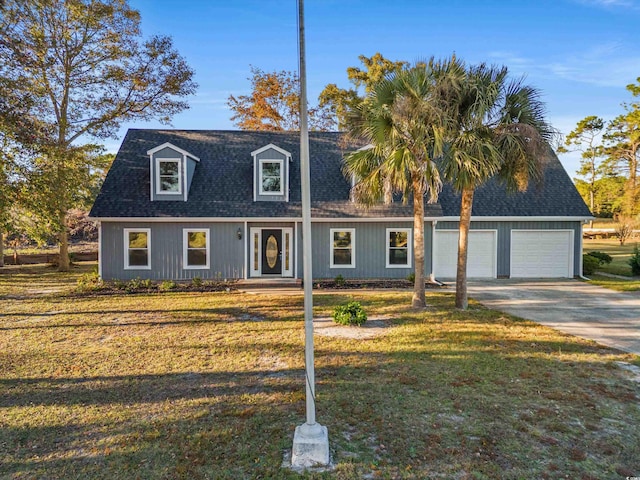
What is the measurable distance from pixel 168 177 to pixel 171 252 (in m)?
2.86

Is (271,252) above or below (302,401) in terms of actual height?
above

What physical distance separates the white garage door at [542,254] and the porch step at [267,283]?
9116 millimetres

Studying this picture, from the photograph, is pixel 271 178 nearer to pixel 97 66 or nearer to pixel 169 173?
pixel 169 173

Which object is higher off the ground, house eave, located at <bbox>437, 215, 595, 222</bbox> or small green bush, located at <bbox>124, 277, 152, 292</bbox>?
house eave, located at <bbox>437, 215, 595, 222</bbox>

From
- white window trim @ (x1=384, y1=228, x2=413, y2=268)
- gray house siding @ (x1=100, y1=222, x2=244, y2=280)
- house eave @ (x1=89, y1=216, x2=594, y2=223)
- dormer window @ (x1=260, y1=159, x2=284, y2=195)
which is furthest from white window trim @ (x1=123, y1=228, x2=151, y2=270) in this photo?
white window trim @ (x1=384, y1=228, x2=413, y2=268)

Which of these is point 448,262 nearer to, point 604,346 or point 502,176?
point 502,176

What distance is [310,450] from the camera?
3.46m

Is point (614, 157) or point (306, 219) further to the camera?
point (614, 157)

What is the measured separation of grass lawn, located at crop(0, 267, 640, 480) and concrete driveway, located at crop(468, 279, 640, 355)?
3.12 ft

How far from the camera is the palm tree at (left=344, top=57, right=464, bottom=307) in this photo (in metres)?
8.59

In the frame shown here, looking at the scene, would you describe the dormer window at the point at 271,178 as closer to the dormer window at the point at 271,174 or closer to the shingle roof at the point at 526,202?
the dormer window at the point at 271,174

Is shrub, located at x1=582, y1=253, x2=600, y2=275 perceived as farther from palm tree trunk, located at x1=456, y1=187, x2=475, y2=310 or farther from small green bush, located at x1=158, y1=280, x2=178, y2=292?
small green bush, located at x1=158, y1=280, x2=178, y2=292

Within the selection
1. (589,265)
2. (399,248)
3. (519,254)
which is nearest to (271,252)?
(399,248)

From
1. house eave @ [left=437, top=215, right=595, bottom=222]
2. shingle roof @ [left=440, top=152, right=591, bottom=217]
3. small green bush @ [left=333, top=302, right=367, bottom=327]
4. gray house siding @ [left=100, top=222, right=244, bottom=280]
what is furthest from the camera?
shingle roof @ [left=440, top=152, right=591, bottom=217]
